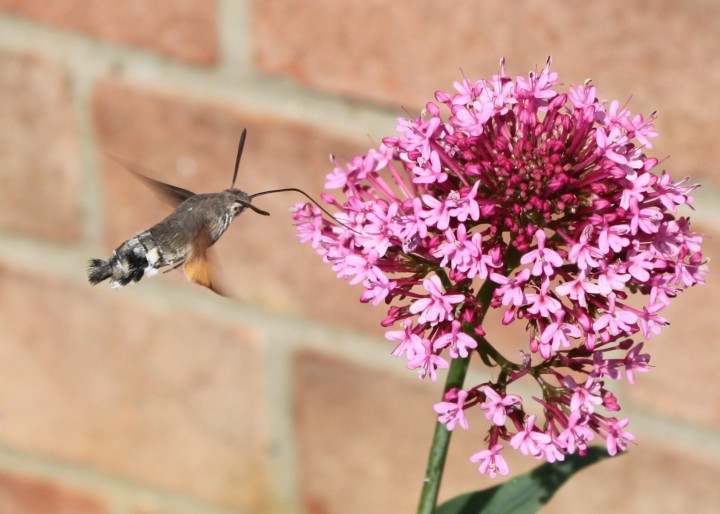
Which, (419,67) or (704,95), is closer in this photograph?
(704,95)

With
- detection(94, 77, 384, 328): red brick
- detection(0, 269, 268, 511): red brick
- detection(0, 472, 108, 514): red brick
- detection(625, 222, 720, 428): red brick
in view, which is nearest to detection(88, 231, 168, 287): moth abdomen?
detection(94, 77, 384, 328): red brick

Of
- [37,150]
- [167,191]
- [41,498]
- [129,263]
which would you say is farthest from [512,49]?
[41,498]

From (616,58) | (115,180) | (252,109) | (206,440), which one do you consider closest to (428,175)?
(616,58)

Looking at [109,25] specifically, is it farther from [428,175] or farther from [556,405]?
[556,405]

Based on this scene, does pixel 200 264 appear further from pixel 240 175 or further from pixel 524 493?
pixel 240 175

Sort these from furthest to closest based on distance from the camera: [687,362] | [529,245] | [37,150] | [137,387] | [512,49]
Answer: [137,387], [37,150], [687,362], [512,49], [529,245]

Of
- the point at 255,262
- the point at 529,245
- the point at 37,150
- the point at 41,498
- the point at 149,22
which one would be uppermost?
the point at 149,22

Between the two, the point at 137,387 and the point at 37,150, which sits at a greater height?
the point at 37,150
